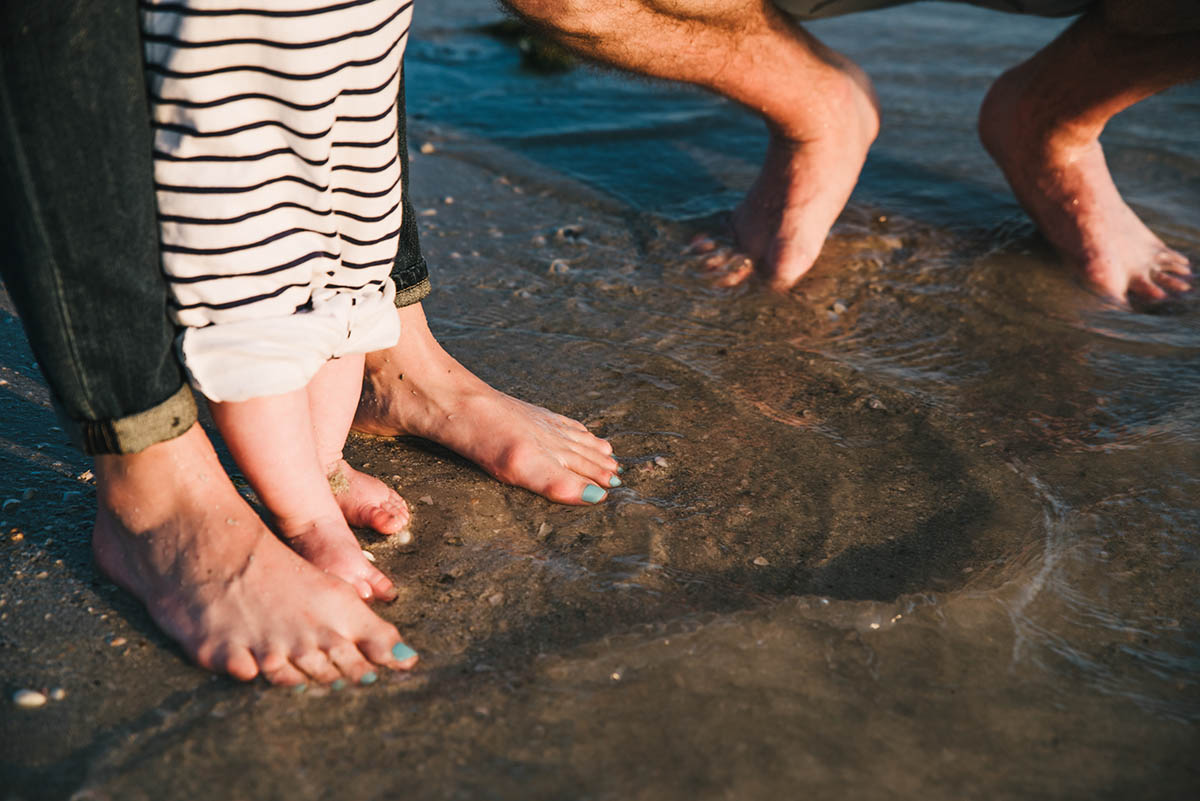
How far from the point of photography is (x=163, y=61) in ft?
3.92

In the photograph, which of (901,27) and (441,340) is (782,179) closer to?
(441,340)

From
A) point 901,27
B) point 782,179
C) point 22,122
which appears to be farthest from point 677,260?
point 901,27

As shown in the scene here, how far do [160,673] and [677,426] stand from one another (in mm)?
991

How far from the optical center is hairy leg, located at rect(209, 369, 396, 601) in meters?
1.39

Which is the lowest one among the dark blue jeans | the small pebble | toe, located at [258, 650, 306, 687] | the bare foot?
the small pebble

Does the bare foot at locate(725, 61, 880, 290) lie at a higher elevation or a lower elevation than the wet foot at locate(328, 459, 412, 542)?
higher

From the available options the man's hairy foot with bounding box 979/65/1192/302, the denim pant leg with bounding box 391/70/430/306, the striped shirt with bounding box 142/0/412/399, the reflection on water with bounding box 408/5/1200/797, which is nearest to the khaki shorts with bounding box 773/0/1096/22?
the man's hairy foot with bounding box 979/65/1192/302

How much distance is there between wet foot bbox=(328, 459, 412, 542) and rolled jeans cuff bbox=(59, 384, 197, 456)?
0.32 metres

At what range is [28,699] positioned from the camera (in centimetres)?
130

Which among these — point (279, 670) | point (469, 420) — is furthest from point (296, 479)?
point (469, 420)

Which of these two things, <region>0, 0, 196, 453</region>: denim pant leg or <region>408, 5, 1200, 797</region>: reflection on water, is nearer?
<region>0, 0, 196, 453</region>: denim pant leg

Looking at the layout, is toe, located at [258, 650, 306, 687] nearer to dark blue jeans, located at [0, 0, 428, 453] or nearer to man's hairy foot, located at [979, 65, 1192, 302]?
dark blue jeans, located at [0, 0, 428, 453]

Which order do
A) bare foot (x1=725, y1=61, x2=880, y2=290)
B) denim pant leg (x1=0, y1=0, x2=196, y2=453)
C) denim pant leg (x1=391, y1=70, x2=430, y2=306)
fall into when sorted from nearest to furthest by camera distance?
denim pant leg (x1=0, y1=0, x2=196, y2=453) < denim pant leg (x1=391, y1=70, x2=430, y2=306) < bare foot (x1=725, y1=61, x2=880, y2=290)

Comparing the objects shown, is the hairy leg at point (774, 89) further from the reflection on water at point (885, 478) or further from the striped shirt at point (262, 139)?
the striped shirt at point (262, 139)
